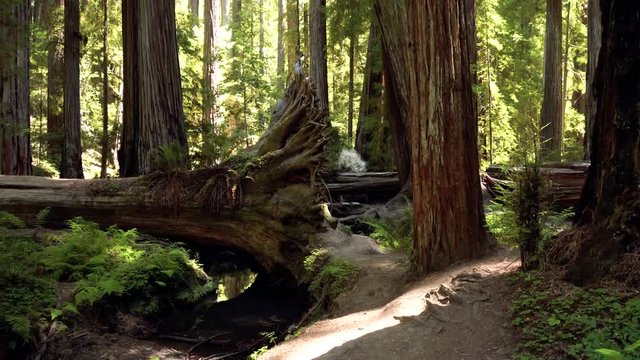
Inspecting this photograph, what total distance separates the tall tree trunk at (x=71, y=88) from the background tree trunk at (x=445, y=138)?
34.7 ft

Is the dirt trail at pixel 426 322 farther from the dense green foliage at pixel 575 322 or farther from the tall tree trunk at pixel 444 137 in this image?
the tall tree trunk at pixel 444 137

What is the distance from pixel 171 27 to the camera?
11289 millimetres

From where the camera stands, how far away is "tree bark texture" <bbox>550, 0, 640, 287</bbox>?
4.44 m

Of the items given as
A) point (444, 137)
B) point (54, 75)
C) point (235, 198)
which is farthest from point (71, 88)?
point (444, 137)

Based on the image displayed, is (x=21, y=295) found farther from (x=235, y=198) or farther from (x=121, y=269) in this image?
(x=235, y=198)

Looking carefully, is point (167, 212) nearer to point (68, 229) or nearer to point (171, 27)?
point (68, 229)

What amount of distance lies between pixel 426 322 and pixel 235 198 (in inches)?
194

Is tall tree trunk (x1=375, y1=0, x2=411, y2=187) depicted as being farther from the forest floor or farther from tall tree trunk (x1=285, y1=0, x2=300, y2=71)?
tall tree trunk (x1=285, y1=0, x2=300, y2=71)

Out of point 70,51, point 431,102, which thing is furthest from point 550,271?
point 70,51

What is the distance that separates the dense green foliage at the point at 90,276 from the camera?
6004mm

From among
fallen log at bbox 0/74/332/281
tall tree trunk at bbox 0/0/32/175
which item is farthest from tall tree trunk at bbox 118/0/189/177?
tall tree trunk at bbox 0/0/32/175

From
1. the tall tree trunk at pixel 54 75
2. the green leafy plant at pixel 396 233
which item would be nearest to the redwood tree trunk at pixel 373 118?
the green leafy plant at pixel 396 233

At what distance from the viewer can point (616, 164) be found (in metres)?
4.63

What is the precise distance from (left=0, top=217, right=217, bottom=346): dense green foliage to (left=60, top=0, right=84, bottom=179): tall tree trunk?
222 inches
